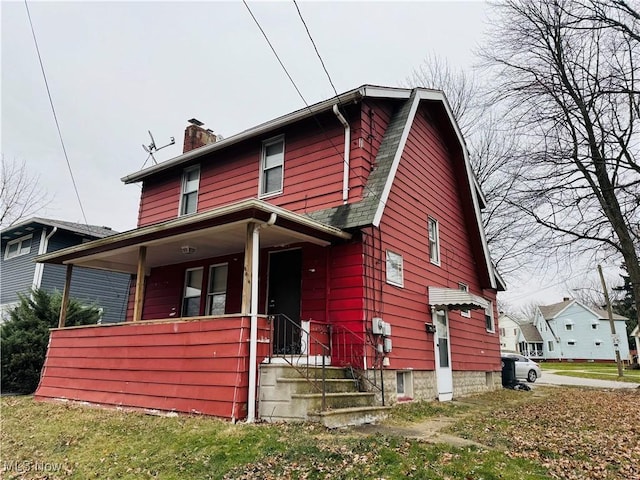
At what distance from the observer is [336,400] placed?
21.9 feet

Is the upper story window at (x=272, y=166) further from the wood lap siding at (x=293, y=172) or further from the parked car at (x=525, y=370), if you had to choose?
the parked car at (x=525, y=370)

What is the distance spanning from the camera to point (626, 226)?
15.5 m

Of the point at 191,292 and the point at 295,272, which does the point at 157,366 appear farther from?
the point at 191,292

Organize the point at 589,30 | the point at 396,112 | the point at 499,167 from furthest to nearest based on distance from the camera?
the point at 499,167 < the point at 589,30 < the point at 396,112

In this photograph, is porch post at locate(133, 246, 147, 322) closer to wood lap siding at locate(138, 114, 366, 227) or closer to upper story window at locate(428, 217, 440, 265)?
wood lap siding at locate(138, 114, 366, 227)

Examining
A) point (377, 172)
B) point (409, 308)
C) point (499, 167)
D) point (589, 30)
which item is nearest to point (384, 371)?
point (409, 308)

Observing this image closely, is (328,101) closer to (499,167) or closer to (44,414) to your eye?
(44,414)

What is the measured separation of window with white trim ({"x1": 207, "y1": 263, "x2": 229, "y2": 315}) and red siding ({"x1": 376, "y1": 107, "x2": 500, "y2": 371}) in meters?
3.92

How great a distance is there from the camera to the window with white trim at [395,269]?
9.31 m

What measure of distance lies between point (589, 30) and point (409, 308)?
39.1ft

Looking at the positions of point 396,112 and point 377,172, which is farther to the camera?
point 396,112

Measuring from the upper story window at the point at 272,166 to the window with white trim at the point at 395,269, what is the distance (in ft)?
10.2

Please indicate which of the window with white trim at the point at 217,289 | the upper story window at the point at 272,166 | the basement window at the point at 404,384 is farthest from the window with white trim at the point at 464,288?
the window with white trim at the point at 217,289

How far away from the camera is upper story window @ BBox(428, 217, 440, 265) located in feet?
38.5
